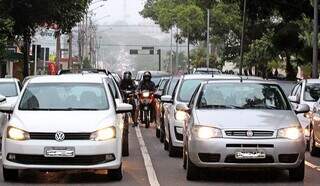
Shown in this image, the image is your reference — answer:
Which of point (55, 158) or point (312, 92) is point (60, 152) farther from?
point (312, 92)

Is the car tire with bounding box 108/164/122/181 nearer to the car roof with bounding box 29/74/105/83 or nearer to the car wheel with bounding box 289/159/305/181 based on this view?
the car roof with bounding box 29/74/105/83

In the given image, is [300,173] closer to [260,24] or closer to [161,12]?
[260,24]

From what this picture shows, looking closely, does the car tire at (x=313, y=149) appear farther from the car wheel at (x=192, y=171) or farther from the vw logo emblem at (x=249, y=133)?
the vw logo emblem at (x=249, y=133)

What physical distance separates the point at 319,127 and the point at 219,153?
486 centimetres

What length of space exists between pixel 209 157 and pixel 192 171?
1.86ft

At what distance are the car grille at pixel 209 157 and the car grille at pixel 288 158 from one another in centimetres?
89

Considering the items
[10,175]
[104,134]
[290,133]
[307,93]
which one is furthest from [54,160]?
[307,93]

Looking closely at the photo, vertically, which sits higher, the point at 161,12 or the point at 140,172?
the point at 161,12

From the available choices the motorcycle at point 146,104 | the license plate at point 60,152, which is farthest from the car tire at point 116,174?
the motorcycle at point 146,104

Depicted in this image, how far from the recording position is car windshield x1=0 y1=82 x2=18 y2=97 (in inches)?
792

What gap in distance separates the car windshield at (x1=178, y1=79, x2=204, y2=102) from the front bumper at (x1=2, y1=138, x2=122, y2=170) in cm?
524

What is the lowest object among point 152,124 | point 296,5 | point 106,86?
point 152,124

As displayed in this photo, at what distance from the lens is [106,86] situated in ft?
41.2

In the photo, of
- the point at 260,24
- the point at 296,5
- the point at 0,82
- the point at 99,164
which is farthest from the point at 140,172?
the point at 260,24
